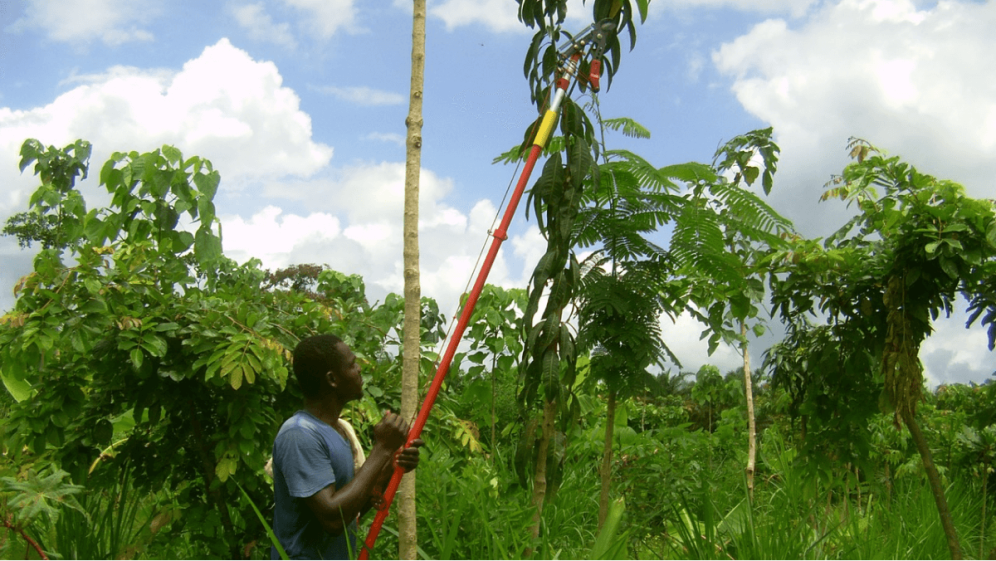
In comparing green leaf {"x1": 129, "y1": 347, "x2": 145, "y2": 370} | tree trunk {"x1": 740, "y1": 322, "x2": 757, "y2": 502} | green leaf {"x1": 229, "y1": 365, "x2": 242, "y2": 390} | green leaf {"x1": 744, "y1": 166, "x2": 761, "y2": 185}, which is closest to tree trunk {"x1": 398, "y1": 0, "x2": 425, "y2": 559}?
green leaf {"x1": 229, "y1": 365, "x2": 242, "y2": 390}

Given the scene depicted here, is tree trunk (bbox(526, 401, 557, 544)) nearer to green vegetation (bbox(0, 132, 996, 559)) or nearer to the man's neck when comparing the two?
green vegetation (bbox(0, 132, 996, 559))

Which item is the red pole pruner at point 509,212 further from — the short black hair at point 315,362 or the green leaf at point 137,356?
the green leaf at point 137,356

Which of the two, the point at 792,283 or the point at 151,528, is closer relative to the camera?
the point at 151,528

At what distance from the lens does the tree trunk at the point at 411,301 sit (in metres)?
2.64

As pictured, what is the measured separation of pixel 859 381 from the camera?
4422 mm

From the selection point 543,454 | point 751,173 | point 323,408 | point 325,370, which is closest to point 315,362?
point 325,370

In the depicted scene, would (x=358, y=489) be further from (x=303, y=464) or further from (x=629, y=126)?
(x=629, y=126)

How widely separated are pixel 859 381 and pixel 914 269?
942 millimetres

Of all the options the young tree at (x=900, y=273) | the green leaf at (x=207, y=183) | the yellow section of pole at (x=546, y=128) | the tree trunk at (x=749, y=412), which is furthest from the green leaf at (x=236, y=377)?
the tree trunk at (x=749, y=412)

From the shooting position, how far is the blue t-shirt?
2295mm

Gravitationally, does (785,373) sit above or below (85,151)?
below

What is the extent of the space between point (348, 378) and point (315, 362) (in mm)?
113

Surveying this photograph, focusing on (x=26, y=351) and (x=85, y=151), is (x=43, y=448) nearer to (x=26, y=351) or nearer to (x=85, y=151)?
(x=26, y=351)

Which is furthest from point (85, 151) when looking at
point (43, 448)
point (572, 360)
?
point (572, 360)
